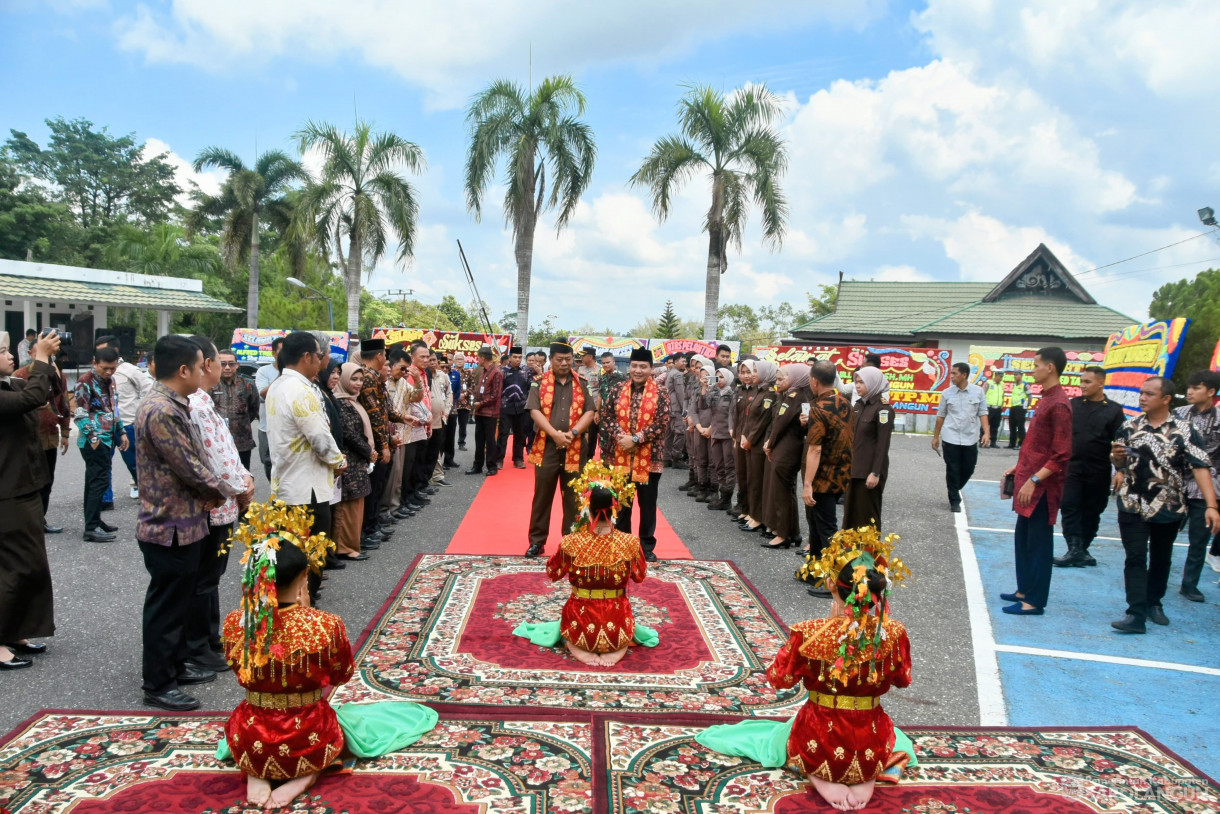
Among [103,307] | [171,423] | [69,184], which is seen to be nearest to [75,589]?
[171,423]

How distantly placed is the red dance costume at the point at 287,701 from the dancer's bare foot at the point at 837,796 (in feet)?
6.74

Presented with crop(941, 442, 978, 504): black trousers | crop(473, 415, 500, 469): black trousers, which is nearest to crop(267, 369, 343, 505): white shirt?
crop(473, 415, 500, 469): black trousers

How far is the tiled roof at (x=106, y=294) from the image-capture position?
945 inches

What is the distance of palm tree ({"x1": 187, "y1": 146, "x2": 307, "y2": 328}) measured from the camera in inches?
1101

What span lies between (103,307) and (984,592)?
1270 inches

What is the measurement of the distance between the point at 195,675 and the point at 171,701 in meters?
0.35

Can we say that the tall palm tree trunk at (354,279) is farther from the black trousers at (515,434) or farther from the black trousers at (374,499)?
the black trousers at (374,499)

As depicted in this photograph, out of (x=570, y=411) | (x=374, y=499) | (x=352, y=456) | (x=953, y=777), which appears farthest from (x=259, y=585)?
(x=374, y=499)

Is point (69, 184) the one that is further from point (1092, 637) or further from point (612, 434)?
point (1092, 637)

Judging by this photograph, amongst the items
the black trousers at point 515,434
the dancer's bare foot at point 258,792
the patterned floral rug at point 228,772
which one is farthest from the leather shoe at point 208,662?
the black trousers at point 515,434

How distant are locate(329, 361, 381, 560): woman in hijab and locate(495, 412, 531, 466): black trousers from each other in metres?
4.64

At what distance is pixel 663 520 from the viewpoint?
27.8 ft

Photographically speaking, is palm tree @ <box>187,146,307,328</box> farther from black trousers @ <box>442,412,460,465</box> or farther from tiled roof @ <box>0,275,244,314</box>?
black trousers @ <box>442,412,460,465</box>

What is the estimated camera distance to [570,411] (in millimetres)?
6535
